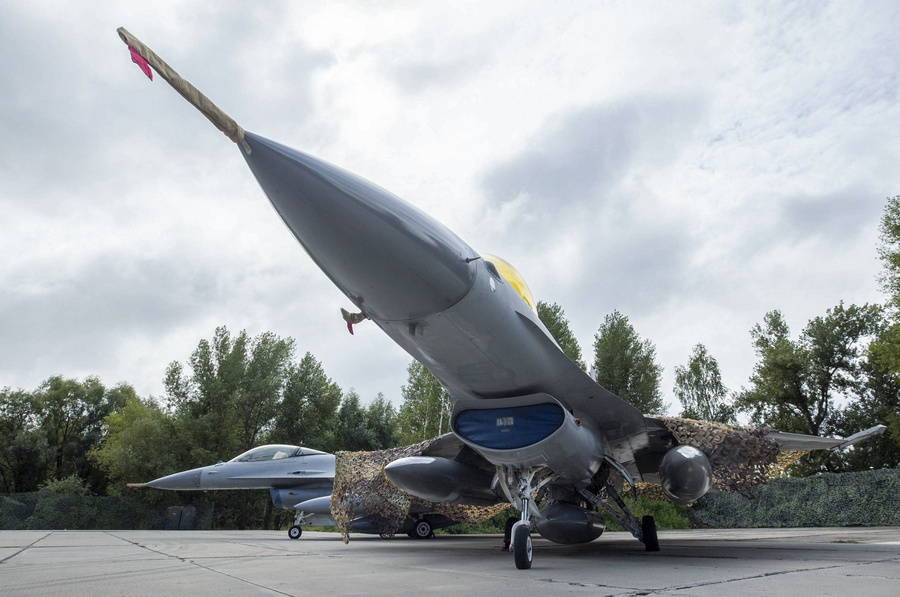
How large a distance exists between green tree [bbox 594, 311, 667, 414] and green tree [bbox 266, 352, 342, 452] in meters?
13.7

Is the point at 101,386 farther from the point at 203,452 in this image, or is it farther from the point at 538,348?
the point at 538,348

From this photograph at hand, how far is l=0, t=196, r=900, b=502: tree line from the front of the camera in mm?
23000

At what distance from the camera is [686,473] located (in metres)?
5.50

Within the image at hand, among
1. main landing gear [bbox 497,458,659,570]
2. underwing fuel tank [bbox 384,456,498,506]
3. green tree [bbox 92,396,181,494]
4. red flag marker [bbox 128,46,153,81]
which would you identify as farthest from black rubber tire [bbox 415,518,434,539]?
green tree [bbox 92,396,181,494]

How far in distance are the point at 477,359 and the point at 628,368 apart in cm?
2232

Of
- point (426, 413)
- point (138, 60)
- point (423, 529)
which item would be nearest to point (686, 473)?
point (138, 60)

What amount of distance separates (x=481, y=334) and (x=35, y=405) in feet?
120

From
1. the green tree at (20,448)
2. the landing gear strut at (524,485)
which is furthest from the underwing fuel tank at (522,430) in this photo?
the green tree at (20,448)

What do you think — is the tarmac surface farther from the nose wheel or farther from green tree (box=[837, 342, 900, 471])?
green tree (box=[837, 342, 900, 471])

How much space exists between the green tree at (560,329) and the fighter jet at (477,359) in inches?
674

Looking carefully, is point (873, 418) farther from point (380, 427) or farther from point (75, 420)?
point (75, 420)

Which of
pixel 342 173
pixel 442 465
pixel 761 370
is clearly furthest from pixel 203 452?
pixel 761 370

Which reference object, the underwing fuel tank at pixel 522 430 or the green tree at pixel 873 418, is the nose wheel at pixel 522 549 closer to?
the underwing fuel tank at pixel 522 430

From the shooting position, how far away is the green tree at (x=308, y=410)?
26.3 meters
